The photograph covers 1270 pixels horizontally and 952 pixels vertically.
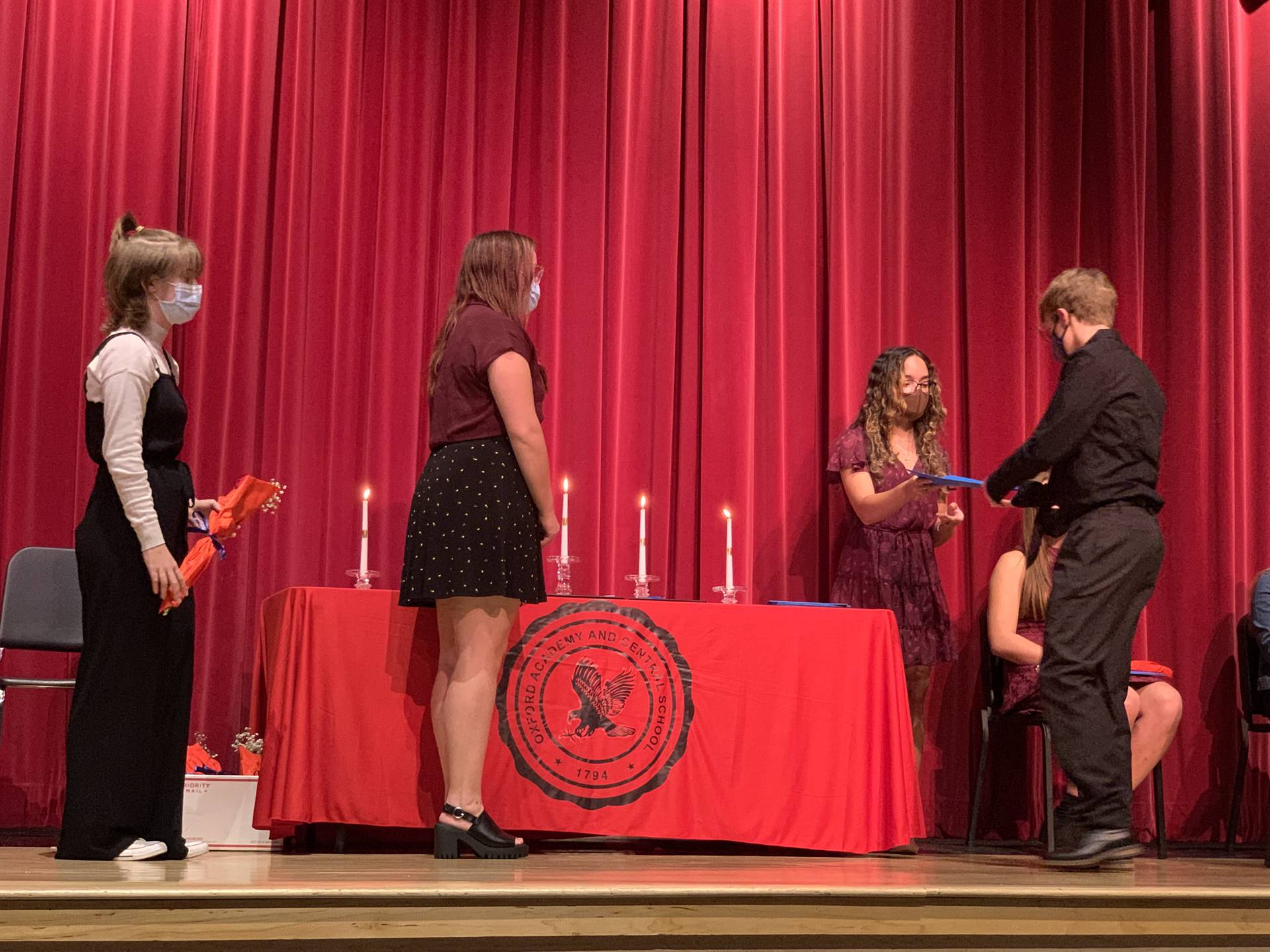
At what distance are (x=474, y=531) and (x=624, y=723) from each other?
0.73m

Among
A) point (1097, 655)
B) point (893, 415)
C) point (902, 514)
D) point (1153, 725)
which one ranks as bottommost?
point (1153, 725)

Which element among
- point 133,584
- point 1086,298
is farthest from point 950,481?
point 133,584

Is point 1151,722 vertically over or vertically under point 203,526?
under

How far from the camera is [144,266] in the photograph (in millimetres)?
2857

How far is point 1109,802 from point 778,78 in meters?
3.02

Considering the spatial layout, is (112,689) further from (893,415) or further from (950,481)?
→ (893,415)

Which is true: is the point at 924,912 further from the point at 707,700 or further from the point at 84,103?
the point at 84,103

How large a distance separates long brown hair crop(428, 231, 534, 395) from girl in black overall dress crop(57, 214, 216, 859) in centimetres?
61

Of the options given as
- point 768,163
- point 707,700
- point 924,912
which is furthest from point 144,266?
point 768,163

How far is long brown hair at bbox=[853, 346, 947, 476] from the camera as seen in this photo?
4348 mm

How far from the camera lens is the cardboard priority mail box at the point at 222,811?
12.0 ft

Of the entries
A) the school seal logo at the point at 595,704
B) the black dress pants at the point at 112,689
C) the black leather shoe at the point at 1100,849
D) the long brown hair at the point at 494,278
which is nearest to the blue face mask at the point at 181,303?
the black dress pants at the point at 112,689

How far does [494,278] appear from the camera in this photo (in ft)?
10.6

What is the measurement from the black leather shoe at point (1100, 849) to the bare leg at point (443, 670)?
4.76ft
